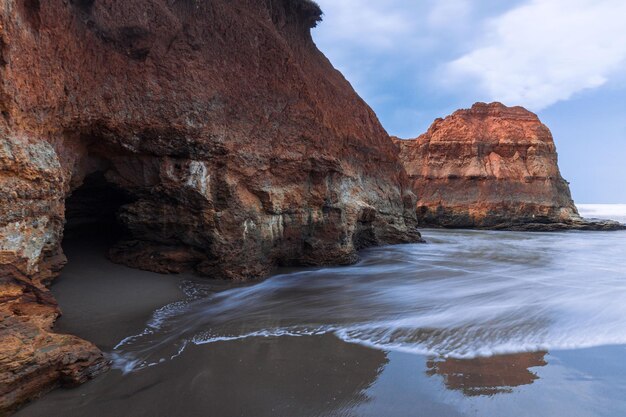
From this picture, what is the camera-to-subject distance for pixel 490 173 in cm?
2944

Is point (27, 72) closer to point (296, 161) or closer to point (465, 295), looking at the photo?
point (296, 161)

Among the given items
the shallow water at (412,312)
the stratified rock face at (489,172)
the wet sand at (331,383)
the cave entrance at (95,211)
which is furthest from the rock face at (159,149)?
the stratified rock face at (489,172)

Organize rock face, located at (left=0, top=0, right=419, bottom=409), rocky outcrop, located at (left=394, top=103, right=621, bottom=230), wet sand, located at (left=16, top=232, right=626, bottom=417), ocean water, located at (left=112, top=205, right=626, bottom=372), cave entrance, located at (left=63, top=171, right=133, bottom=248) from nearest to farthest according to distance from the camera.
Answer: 1. wet sand, located at (left=16, top=232, right=626, bottom=417)
2. rock face, located at (left=0, top=0, right=419, bottom=409)
3. ocean water, located at (left=112, top=205, right=626, bottom=372)
4. cave entrance, located at (left=63, top=171, right=133, bottom=248)
5. rocky outcrop, located at (left=394, top=103, right=621, bottom=230)

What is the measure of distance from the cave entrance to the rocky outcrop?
2524 cm

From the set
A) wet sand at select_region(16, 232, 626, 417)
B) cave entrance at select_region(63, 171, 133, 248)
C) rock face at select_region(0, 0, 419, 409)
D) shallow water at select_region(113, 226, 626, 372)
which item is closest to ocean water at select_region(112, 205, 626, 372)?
shallow water at select_region(113, 226, 626, 372)

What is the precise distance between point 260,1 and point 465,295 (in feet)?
23.2

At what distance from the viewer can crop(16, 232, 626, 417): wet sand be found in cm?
252

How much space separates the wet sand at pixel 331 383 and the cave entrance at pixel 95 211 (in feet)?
8.28

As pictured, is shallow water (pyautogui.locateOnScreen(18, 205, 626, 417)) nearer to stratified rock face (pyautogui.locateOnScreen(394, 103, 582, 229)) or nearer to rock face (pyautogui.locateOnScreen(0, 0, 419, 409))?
rock face (pyautogui.locateOnScreen(0, 0, 419, 409))

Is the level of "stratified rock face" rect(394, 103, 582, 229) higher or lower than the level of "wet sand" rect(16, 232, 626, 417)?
higher

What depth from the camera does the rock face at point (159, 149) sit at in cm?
328

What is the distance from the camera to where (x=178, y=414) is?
8.04 ft

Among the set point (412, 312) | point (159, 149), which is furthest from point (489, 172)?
point (159, 149)

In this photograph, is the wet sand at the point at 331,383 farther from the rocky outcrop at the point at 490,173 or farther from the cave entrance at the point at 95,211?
the rocky outcrop at the point at 490,173
